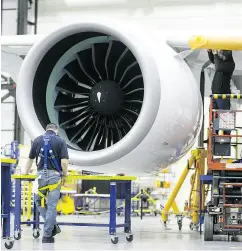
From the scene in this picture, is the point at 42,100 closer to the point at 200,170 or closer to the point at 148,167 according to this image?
the point at 148,167

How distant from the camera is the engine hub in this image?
7.38m

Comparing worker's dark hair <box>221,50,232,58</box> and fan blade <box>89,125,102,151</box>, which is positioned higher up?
worker's dark hair <box>221,50,232,58</box>

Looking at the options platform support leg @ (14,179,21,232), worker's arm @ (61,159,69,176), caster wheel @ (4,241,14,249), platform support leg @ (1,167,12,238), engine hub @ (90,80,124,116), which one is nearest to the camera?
caster wheel @ (4,241,14,249)

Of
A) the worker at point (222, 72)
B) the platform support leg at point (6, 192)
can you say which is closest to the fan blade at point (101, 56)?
the worker at point (222, 72)

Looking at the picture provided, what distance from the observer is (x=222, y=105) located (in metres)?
8.59

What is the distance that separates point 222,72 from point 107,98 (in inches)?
69.3

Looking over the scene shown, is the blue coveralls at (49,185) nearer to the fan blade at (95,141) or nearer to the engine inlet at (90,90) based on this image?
the engine inlet at (90,90)

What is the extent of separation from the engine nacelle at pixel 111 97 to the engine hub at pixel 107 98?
0.04 feet

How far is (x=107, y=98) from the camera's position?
736 cm

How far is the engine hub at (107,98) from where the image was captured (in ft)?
24.2

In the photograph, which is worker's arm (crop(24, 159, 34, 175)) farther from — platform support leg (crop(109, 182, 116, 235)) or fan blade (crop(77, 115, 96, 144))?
platform support leg (crop(109, 182, 116, 235))

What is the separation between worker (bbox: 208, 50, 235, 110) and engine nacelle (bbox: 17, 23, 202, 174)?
3.03 feet

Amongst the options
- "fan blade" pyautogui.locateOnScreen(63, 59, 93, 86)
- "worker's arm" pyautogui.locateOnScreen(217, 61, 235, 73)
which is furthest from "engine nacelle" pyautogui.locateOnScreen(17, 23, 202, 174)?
"worker's arm" pyautogui.locateOnScreen(217, 61, 235, 73)

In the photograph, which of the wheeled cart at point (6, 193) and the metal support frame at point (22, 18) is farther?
the metal support frame at point (22, 18)
